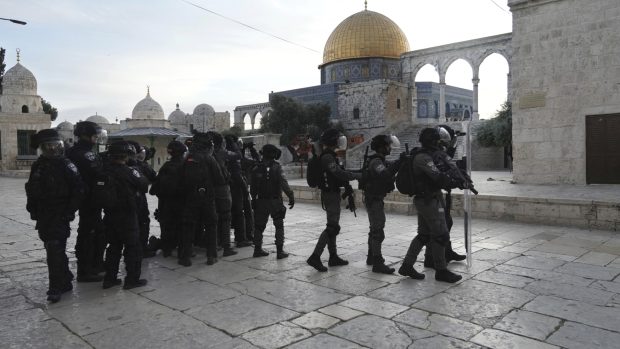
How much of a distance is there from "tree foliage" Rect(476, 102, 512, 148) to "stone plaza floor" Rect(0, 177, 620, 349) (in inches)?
861

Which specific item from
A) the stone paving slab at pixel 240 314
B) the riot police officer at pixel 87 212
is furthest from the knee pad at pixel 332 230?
the riot police officer at pixel 87 212

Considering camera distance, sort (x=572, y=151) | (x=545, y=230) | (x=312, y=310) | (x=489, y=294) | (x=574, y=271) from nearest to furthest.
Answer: (x=312, y=310)
(x=489, y=294)
(x=574, y=271)
(x=545, y=230)
(x=572, y=151)

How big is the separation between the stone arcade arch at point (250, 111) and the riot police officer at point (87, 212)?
54.7 m

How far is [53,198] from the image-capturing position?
4.49 meters

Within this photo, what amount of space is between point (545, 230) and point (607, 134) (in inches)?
265

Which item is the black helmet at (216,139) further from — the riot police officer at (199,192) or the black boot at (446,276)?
the black boot at (446,276)

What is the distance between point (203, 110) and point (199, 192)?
57.5 m

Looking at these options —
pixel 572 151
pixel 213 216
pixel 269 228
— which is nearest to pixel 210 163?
pixel 213 216

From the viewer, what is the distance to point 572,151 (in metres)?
13.4

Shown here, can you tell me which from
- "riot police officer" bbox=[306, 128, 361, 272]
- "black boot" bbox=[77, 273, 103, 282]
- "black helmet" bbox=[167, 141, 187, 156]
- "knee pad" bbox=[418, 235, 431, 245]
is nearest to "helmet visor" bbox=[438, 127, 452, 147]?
"riot police officer" bbox=[306, 128, 361, 272]

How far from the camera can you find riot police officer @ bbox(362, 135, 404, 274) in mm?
5293

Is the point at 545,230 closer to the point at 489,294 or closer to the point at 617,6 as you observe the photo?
the point at 489,294

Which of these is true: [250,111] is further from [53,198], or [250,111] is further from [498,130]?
[53,198]

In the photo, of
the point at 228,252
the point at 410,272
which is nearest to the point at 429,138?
the point at 410,272
